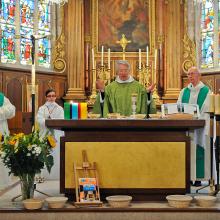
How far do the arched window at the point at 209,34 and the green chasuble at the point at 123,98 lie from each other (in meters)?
7.94

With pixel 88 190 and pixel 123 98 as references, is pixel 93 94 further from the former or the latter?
pixel 88 190

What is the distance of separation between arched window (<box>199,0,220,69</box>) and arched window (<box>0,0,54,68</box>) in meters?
4.75

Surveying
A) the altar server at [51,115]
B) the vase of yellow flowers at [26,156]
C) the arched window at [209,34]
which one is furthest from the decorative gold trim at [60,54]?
the vase of yellow flowers at [26,156]

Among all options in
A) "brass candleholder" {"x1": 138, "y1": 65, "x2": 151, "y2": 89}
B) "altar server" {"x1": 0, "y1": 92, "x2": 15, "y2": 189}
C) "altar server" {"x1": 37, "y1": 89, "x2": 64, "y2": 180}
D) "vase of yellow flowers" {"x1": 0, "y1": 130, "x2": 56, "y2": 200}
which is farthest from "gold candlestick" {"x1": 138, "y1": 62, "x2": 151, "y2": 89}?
"vase of yellow flowers" {"x1": 0, "y1": 130, "x2": 56, "y2": 200}

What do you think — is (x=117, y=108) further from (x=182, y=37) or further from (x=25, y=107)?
(x=182, y=37)

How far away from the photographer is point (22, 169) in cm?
600

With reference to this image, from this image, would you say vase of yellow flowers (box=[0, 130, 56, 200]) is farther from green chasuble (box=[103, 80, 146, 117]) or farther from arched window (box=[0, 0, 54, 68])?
arched window (box=[0, 0, 54, 68])

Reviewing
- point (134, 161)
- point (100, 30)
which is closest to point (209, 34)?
point (100, 30)

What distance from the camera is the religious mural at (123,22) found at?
15.4 m

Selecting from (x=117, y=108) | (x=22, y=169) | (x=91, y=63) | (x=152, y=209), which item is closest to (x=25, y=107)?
(x=91, y=63)

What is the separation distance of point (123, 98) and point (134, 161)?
1.59 meters

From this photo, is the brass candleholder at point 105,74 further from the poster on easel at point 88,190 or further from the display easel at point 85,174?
the poster on easel at point 88,190

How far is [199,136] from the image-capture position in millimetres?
7500

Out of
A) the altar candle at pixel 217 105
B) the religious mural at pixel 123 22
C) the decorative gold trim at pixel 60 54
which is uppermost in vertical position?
the religious mural at pixel 123 22
